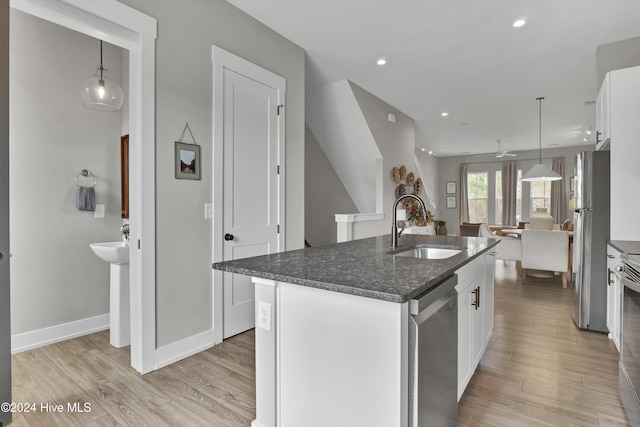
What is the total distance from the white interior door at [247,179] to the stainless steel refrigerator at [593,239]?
2858 millimetres

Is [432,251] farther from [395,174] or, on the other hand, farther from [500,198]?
[500,198]

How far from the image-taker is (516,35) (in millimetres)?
3342

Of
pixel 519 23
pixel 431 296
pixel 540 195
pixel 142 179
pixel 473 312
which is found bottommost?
pixel 473 312

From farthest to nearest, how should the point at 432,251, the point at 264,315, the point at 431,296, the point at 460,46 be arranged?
the point at 460,46 < the point at 432,251 < the point at 264,315 < the point at 431,296

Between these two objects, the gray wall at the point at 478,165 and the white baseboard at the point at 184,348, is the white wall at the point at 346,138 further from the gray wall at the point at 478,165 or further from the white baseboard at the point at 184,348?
the gray wall at the point at 478,165

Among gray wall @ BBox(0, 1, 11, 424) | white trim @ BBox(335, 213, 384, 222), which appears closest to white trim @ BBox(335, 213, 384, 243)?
white trim @ BBox(335, 213, 384, 222)

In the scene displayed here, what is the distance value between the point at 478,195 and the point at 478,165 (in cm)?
95

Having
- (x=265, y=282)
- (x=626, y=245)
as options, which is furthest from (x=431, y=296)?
(x=626, y=245)

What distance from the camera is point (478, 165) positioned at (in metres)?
10.7

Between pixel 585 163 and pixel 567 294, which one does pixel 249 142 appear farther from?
pixel 567 294

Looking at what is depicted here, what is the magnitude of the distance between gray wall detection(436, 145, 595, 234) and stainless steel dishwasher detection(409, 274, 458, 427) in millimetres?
9996

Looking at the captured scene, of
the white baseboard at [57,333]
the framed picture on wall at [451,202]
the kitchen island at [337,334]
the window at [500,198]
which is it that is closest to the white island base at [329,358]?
the kitchen island at [337,334]

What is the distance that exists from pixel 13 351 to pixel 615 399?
421 centimetres

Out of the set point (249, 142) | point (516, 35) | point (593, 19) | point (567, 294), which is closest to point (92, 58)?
point (249, 142)
